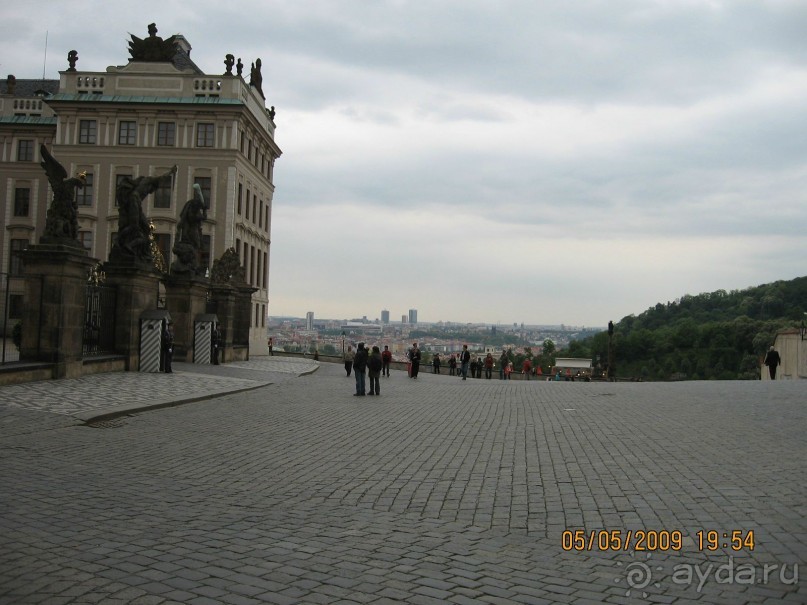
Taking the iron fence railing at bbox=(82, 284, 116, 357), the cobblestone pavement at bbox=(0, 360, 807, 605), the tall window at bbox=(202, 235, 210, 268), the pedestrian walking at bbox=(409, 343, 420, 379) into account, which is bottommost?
the cobblestone pavement at bbox=(0, 360, 807, 605)

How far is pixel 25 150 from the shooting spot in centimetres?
5919

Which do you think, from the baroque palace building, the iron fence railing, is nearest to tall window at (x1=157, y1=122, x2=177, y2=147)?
the baroque palace building

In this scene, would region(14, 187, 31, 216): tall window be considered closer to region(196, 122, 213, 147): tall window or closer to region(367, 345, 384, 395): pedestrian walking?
region(196, 122, 213, 147): tall window

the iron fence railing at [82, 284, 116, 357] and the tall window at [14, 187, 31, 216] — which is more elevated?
the tall window at [14, 187, 31, 216]

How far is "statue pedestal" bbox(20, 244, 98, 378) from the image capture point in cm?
1956

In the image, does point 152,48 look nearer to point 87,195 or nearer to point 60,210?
point 87,195

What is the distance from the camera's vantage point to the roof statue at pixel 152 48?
54.7m

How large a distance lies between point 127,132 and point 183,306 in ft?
85.3

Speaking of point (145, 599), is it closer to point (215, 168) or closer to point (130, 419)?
point (130, 419)

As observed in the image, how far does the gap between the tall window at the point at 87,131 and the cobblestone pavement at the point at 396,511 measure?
144 ft

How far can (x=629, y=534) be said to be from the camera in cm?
643

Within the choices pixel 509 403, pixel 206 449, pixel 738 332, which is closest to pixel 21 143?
pixel 509 403

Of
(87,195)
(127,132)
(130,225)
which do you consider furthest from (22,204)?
(130,225)

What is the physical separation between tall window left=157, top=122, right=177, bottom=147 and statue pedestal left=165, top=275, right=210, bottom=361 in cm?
2350
